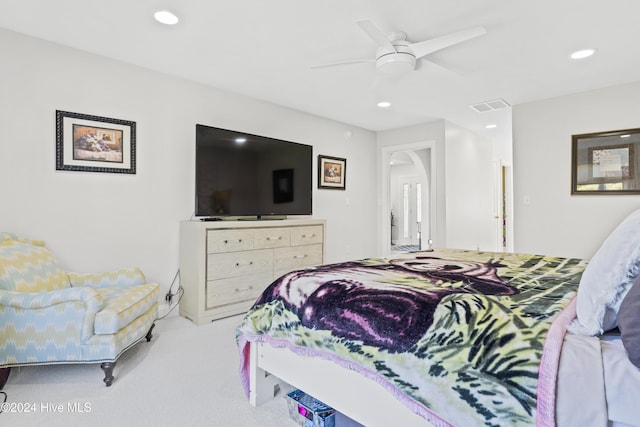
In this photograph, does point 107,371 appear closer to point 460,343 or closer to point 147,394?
point 147,394

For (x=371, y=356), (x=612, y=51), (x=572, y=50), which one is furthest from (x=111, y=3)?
(x=612, y=51)

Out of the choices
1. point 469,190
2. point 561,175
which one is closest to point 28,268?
point 561,175

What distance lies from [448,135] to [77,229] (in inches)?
179

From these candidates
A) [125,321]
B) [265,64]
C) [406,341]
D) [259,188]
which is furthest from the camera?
[259,188]

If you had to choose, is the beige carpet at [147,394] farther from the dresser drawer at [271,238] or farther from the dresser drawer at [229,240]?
the dresser drawer at [271,238]

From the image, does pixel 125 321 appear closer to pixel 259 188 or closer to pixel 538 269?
pixel 259 188

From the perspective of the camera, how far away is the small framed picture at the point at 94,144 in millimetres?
2635

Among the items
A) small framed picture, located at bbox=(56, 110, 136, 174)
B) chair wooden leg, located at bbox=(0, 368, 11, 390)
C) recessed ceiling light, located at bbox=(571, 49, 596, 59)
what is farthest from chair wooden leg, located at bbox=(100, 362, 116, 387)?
recessed ceiling light, located at bbox=(571, 49, 596, 59)

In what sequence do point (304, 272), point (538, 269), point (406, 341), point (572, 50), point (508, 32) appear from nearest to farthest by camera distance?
point (406, 341) → point (304, 272) → point (538, 269) → point (508, 32) → point (572, 50)

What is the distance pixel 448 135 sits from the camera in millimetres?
4727

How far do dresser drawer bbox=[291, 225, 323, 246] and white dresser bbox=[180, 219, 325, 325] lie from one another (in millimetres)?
46

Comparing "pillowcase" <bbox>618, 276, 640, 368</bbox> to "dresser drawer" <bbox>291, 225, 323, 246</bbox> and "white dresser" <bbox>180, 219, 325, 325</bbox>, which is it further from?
"dresser drawer" <bbox>291, 225, 323, 246</bbox>

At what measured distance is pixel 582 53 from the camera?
8.95 ft

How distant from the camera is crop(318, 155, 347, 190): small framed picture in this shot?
15.4 feet
